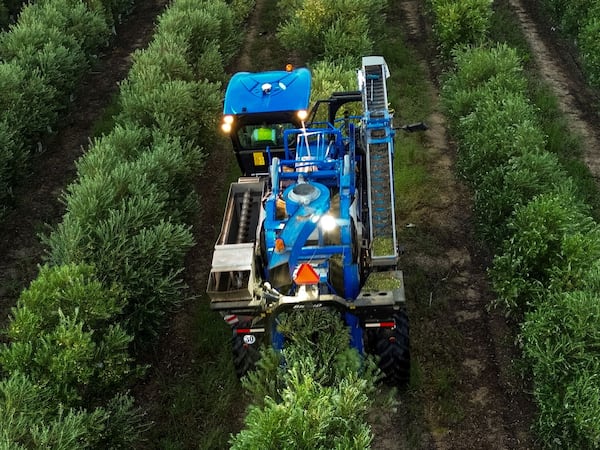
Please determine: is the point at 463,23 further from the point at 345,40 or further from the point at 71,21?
the point at 71,21

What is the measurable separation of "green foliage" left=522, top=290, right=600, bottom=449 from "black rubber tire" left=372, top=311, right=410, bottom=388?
1973 mm

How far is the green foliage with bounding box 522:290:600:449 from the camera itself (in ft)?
25.2

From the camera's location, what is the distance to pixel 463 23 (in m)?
18.6

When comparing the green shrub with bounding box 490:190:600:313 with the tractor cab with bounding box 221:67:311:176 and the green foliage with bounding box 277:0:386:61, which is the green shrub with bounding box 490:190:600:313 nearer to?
the tractor cab with bounding box 221:67:311:176

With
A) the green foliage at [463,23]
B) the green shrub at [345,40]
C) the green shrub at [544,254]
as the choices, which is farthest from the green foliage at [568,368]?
the green foliage at [463,23]

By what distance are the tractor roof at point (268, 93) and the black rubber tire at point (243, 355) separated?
4.78 meters

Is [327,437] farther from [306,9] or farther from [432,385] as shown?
[306,9]

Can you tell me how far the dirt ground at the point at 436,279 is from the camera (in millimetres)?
9391

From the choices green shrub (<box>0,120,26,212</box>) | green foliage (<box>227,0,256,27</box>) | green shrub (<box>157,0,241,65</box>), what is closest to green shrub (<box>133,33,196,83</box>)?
green shrub (<box>157,0,241,65</box>)

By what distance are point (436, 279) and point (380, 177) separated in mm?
3111

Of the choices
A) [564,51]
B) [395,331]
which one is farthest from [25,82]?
[564,51]

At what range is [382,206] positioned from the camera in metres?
9.99

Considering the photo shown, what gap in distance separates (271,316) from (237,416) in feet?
9.90

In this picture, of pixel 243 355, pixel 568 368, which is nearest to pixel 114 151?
pixel 243 355
